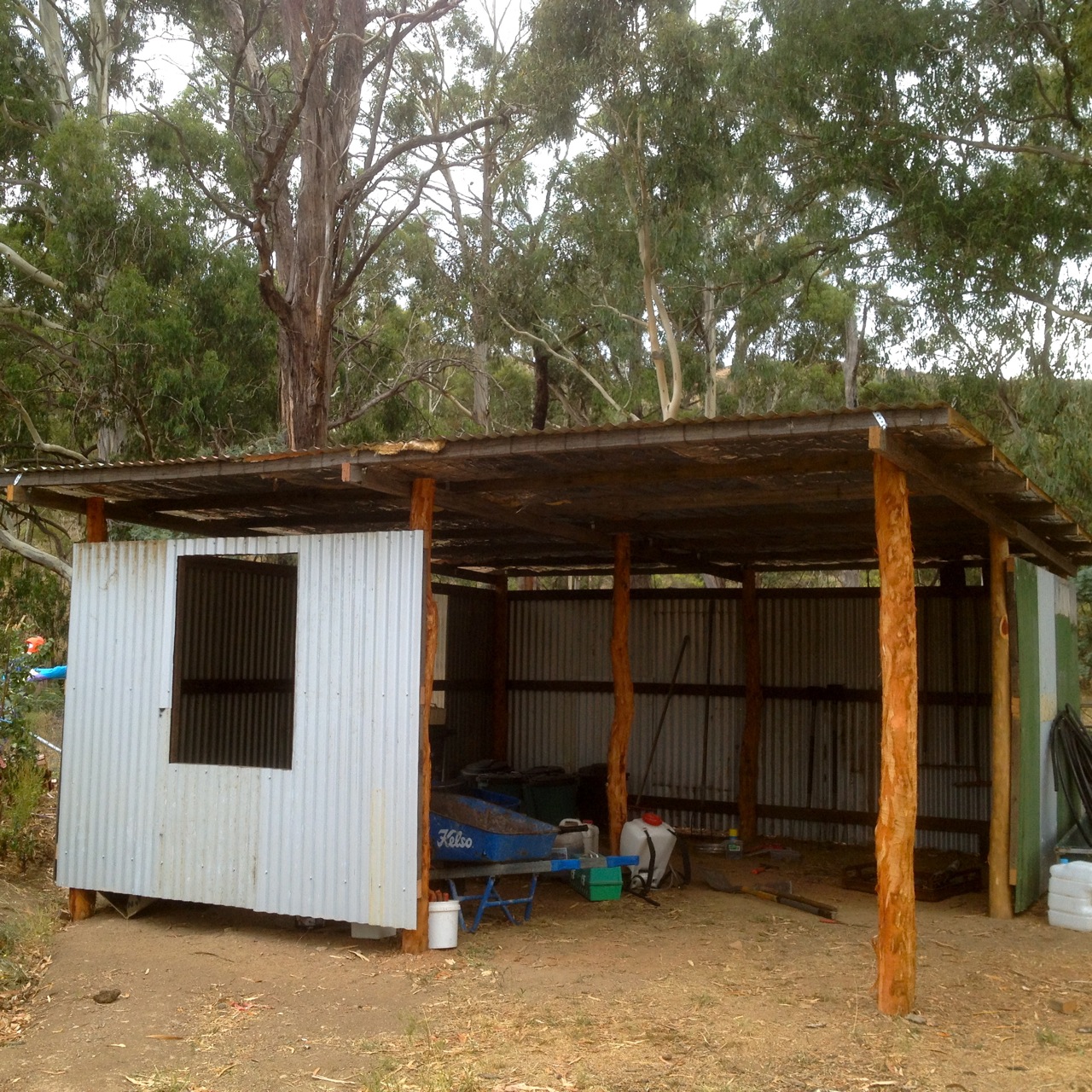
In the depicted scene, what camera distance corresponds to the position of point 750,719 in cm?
1183

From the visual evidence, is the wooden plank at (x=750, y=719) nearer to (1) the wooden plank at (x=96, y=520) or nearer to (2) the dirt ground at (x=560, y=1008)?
(2) the dirt ground at (x=560, y=1008)

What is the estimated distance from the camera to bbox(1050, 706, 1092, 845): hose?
9672mm

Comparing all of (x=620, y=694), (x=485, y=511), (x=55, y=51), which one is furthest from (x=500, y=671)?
(x=55, y=51)

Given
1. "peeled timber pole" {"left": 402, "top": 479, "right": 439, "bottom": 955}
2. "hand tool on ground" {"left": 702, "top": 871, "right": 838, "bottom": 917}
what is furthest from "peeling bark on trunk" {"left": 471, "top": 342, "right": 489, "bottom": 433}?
"peeled timber pole" {"left": 402, "top": 479, "right": 439, "bottom": 955}

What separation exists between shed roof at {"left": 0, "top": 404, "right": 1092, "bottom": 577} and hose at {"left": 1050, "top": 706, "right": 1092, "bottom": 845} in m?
1.51

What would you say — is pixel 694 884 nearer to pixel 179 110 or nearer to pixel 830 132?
pixel 830 132

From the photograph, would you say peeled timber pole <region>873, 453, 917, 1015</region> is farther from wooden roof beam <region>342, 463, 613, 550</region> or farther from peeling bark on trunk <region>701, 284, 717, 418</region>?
peeling bark on trunk <region>701, 284, 717, 418</region>

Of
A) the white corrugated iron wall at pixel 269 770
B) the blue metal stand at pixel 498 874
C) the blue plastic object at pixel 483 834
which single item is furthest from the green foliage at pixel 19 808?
the blue metal stand at pixel 498 874

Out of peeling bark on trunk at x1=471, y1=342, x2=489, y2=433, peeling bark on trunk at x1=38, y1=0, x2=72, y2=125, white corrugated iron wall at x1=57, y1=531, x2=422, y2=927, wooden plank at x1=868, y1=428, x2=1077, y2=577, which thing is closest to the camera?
wooden plank at x1=868, y1=428, x2=1077, y2=577

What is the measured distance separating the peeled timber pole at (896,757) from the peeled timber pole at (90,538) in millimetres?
5260

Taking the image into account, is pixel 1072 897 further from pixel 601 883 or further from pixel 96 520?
pixel 96 520

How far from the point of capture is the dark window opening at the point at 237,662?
9.58m

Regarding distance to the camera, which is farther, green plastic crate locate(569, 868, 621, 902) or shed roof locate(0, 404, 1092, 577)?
green plastic crate locate(569, 868, 621, 902)

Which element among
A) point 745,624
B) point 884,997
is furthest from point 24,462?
point 884,997
